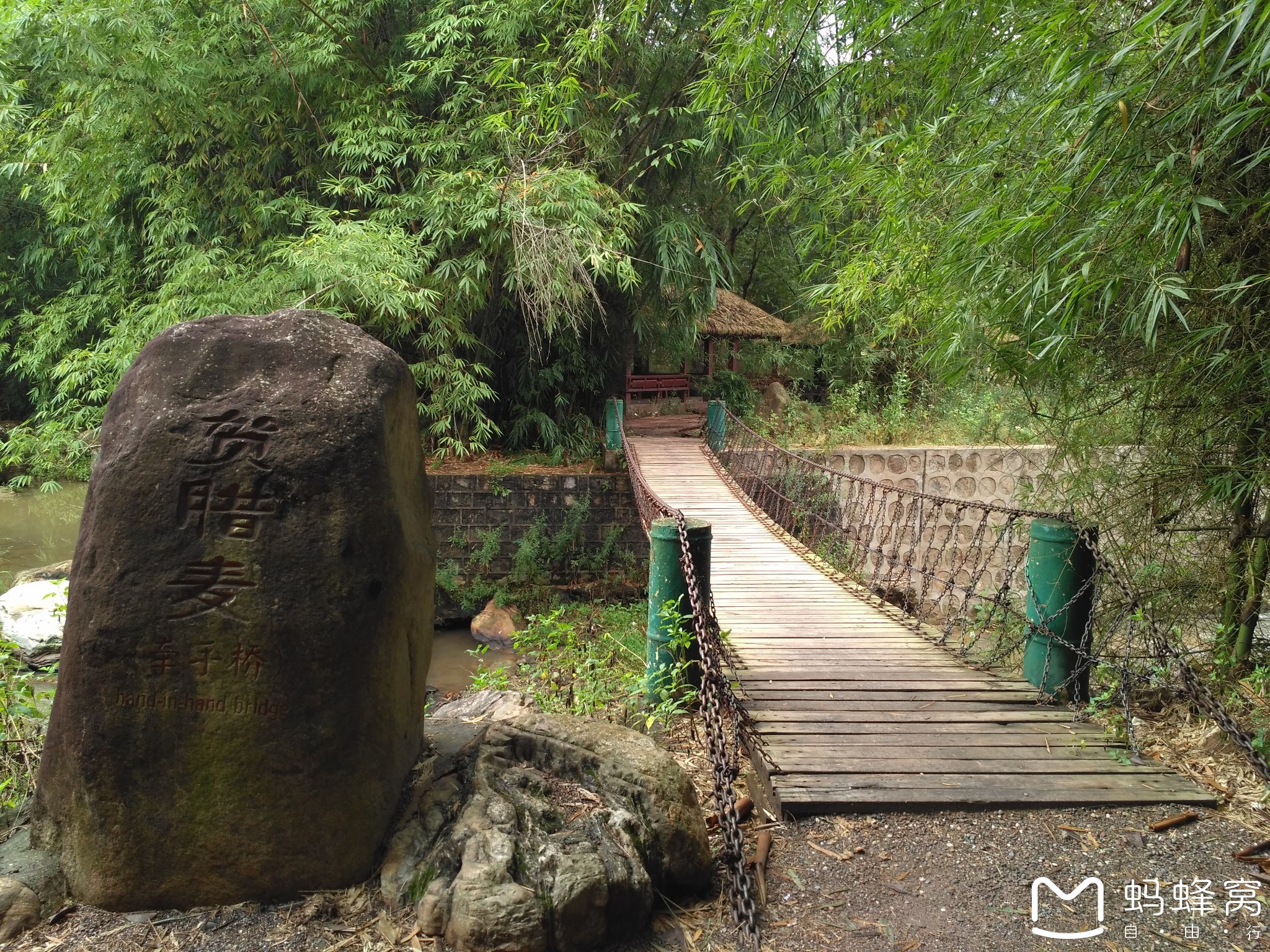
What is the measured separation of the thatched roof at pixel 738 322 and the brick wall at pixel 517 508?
3.15 m

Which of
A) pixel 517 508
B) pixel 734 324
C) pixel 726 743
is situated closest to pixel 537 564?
pixel 517 508

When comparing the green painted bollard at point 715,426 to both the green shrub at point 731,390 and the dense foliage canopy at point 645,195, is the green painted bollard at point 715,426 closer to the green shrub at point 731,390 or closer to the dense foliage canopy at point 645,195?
the dense foliage canopy at point 645,195

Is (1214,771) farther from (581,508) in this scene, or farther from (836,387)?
(836,387)

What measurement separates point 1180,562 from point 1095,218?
1.43 m

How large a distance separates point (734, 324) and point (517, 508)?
439cm

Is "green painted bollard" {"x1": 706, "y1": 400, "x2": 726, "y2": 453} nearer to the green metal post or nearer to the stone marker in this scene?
the green metal post

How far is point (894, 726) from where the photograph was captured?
2699 mm

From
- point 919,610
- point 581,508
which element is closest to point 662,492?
point 581,508

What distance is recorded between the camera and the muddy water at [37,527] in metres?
7.96

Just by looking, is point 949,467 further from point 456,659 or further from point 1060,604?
point 1060,604

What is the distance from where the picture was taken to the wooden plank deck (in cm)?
226

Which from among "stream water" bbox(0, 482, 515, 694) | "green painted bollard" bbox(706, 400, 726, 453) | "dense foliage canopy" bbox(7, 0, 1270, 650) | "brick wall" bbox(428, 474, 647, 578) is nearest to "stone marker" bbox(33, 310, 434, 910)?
"dense foliage canopy" bbox(7, 0, 1270, 650)

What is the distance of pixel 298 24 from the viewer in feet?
24.5

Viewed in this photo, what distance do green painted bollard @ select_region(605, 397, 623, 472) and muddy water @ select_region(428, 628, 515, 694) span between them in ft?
7.02
